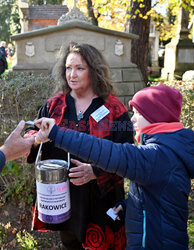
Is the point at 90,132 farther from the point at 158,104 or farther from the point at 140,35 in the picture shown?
the point at 140,35

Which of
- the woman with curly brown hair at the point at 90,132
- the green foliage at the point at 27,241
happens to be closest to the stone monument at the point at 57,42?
the green foliage at the point at 27,241

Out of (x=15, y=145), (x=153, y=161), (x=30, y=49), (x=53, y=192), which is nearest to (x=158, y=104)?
(x=153, y=161)

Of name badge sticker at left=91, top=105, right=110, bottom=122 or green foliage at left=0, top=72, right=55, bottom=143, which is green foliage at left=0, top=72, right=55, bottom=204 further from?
name badge sticker at left=91, top=105, right=110, bottom=122

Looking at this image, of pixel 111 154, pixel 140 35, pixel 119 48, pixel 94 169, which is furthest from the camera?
pixel 140 35

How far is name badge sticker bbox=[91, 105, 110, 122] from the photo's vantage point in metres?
2.01

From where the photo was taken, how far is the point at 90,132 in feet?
6.57

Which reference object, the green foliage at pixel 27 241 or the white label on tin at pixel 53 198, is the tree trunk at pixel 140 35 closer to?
the green foliage at pixel 27 241

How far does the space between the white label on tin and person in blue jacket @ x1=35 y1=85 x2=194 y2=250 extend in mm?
338

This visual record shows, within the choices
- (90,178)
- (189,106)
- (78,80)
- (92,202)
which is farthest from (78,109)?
(189,106)

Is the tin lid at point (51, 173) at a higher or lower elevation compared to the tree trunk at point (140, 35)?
lower

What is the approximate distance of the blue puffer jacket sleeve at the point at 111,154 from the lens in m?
1.29

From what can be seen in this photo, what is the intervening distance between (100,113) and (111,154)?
768mm

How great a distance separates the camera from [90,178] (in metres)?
1.93

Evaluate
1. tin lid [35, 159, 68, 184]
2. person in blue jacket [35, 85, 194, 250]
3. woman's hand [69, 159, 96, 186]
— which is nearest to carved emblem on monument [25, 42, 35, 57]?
woman's hand [69, 159, 96, 186]
